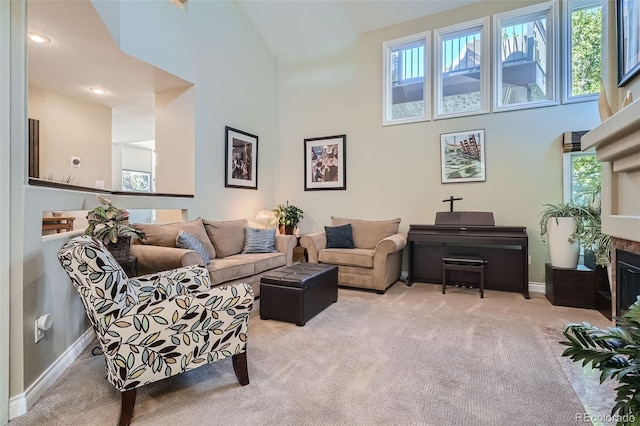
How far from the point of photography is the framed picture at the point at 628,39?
6.52ft

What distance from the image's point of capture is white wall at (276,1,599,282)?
402 centimetres

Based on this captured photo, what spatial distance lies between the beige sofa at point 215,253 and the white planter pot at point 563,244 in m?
3.11

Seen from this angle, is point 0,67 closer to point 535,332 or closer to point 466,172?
point 535,332

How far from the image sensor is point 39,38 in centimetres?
306

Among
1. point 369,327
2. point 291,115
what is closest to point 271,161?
point 291,115

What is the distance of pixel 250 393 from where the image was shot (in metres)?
1.81

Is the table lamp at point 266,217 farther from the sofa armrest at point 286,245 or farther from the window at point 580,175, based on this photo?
the window at point 580,175

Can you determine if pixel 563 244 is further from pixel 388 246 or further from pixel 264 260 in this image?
pixel 264 260

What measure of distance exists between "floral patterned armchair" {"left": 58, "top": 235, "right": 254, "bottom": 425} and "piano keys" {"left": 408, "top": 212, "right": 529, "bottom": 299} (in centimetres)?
289

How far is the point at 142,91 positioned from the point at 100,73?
0.61 meters

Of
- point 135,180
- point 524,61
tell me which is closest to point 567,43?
point 524,61

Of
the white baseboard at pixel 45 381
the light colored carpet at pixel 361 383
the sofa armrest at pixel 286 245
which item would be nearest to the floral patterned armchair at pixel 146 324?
the light colored carpet at pixel 361 383

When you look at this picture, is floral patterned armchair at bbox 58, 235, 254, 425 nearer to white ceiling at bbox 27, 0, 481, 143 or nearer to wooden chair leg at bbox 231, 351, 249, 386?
wooden chair leg at bbox 231, 351, 249, 386

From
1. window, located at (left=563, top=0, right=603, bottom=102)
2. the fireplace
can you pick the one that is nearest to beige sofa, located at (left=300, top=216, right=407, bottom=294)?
the fireplace
